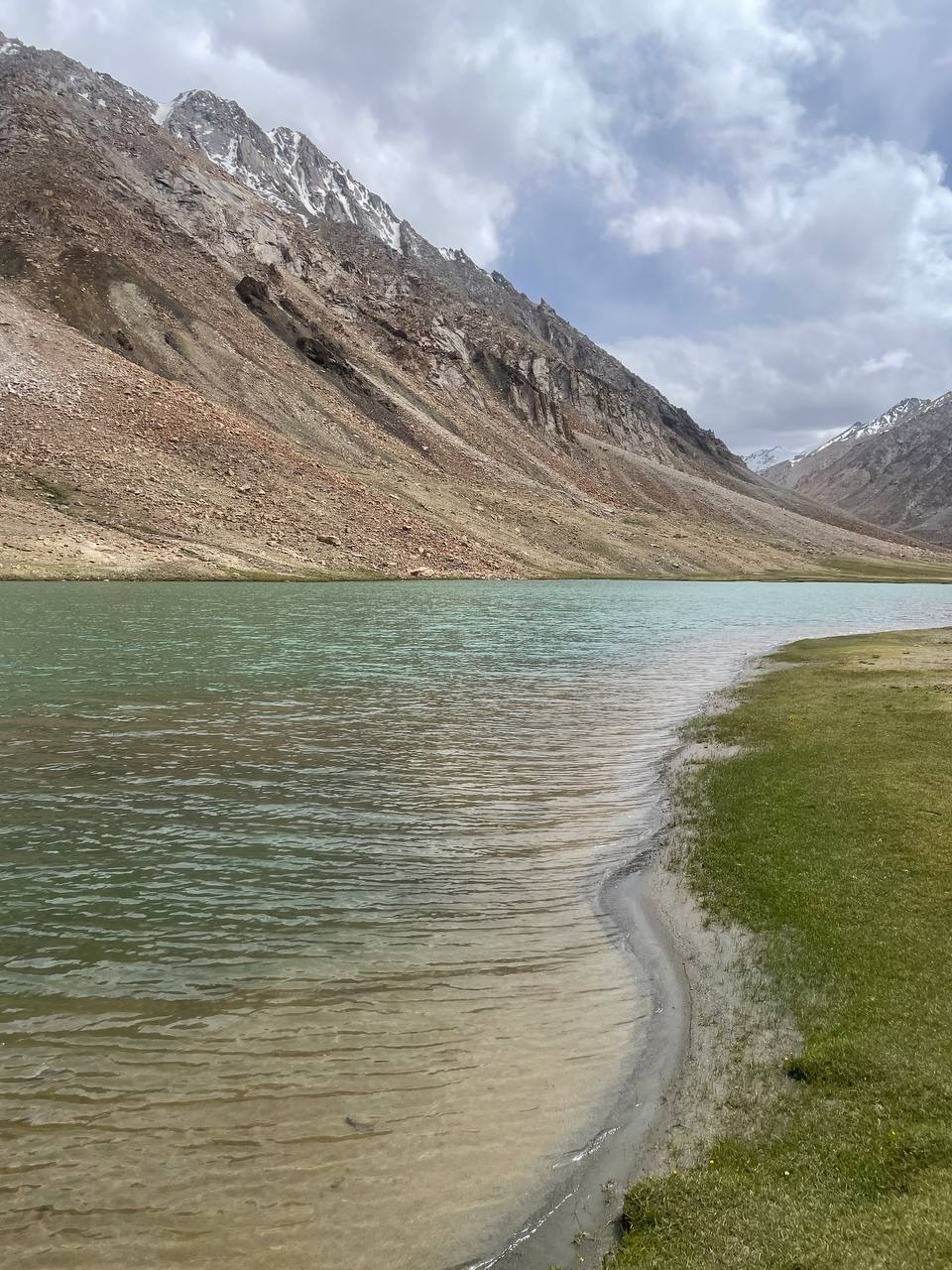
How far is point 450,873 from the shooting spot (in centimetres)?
1232

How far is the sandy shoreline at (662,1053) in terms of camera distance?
19.6 ft

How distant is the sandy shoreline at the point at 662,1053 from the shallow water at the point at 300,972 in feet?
0.76

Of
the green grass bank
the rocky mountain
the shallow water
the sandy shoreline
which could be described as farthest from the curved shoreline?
the rocky mountain

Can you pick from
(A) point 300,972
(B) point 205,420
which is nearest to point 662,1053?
(A) point 300,972

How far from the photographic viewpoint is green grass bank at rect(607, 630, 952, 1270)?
215 inches

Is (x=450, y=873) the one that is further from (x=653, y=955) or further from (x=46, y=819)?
(x=46, y=819)

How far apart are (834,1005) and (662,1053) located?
82.1 inches

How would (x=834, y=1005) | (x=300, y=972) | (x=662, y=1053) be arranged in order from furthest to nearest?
(x=300, y=972), (x=834, y=1005), (x=662, y=1053)

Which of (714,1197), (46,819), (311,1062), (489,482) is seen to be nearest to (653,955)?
(714,1197)

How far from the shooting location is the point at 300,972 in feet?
30.2

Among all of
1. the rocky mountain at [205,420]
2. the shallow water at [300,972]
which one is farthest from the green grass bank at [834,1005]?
the rocky mountain at [205,420]

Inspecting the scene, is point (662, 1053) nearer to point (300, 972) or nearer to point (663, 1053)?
point (663, 1053)

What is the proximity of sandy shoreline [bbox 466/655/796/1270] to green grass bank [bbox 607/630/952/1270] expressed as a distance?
28 centimetres

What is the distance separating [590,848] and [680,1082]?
6.37 metres
